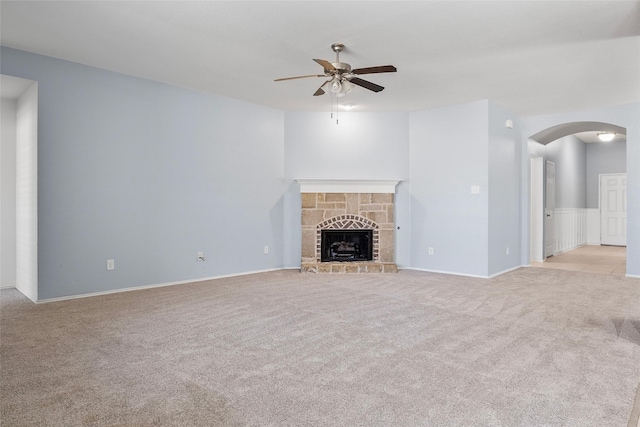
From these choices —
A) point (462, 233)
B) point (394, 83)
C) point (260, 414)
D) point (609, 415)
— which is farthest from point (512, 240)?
point (260, 414)

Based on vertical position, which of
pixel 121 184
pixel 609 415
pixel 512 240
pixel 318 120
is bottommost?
pixel 609 415

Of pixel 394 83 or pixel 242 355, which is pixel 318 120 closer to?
pixel 394 83

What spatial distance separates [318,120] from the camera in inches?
258

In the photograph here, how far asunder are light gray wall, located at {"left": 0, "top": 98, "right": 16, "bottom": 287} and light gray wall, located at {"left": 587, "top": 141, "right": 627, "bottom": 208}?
12.6 meters

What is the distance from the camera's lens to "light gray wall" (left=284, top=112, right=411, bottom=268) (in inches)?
259

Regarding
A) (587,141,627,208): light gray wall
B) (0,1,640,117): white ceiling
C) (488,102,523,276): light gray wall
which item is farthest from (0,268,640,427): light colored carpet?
(587,141,627,208): light gray wall

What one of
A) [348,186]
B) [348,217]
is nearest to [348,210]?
[348,217]

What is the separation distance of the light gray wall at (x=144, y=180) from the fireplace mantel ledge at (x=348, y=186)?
0.51 m

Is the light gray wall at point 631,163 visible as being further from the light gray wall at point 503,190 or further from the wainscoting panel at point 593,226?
the wainscoting panel at point 593,226

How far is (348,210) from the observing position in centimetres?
645

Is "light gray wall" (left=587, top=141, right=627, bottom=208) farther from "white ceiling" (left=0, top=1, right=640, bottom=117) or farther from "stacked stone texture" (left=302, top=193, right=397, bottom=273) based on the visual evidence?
"stacked stone texture" (left=302, top=193, right=397, bottom=273)

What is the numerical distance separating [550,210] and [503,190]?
280 centimetres

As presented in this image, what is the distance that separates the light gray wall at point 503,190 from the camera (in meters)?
5.96

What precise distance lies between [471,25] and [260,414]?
129 inches
